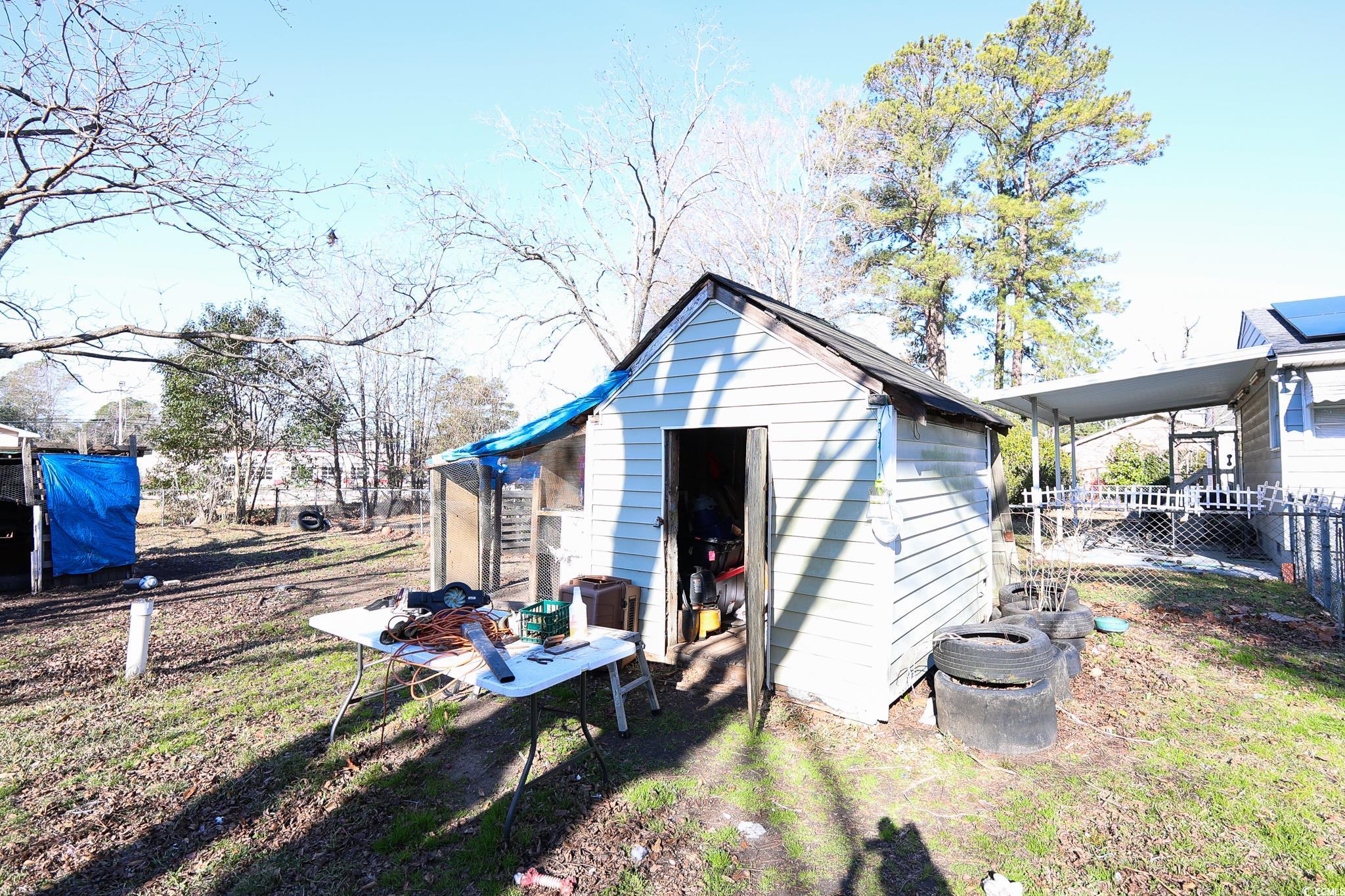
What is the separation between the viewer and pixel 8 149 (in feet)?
23.2

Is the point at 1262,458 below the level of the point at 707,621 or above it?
above

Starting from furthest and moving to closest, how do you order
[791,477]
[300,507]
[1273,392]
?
[300,507], [1273,392], [791,477]

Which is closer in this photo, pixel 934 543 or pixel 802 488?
pixel 802 488

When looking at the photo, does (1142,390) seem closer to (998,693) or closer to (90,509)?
(998,693)

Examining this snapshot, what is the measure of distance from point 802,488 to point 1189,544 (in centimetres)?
1174

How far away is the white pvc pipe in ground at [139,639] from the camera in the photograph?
5348 millimetres

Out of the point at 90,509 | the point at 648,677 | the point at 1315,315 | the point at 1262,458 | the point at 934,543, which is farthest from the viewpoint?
the point at 1262,458

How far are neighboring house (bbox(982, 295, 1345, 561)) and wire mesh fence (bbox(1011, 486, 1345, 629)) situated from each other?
0.41 m

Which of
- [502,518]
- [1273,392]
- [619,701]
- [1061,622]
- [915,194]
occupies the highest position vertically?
[915,194]

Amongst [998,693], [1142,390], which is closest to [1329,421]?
[1142,390]

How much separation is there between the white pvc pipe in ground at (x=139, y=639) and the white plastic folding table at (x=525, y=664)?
7.78 ft

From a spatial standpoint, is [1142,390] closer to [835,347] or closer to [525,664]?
[835,347]

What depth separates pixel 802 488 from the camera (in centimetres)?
496

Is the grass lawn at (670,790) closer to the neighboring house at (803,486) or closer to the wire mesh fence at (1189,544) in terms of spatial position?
the neighboring house at (803,486)
